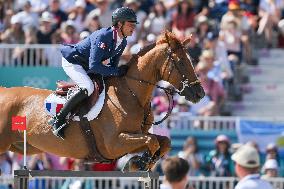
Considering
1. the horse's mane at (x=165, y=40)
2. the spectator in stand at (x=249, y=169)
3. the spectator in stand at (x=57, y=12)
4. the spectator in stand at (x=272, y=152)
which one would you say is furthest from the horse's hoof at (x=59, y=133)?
the spectator in stand at (x=57, y=12)

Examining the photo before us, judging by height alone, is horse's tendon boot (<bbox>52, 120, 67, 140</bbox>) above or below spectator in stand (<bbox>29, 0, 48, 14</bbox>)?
below

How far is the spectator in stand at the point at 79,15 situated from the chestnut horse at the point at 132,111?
789 cm

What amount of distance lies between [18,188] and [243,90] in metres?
9.47

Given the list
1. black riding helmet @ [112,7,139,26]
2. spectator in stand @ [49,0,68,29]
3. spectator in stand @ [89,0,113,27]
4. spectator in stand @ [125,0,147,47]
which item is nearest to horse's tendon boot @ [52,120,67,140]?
black riding helmet @ [112,7,139,26]

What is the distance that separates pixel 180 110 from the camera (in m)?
21.8

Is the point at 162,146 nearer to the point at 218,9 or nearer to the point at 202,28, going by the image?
the point at 202,28

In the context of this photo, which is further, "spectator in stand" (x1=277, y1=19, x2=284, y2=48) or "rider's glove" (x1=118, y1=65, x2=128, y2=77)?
"spectator in stand" (x1=277, y1=19, x2=284, y2=48)

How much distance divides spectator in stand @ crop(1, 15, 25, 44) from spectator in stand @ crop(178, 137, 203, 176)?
4.64 metres

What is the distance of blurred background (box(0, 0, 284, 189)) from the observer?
20469 mm

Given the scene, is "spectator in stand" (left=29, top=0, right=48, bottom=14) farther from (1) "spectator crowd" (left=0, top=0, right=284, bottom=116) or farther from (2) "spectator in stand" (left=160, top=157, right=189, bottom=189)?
(2) "spectator in stand" (left=160, top=157, right=189, bottom=189)

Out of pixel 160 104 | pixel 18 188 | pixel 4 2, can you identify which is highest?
pixel 4 2

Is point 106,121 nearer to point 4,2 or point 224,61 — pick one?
point 224,61

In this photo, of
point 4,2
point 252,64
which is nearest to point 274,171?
point 252,64

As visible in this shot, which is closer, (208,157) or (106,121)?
(106,121)
